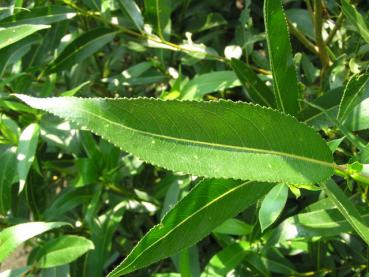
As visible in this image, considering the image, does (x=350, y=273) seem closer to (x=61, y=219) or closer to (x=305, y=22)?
(x=305, y=22)

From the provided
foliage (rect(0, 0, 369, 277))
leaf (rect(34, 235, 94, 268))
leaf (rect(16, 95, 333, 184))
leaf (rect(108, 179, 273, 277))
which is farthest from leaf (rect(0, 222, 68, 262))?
leaf (rect(16, 95, 333, 184))

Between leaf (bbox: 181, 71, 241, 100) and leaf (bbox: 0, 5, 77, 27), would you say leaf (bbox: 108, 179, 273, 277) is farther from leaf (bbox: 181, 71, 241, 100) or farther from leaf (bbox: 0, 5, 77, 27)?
leaf (bbox: 0, 5, 77, 27)

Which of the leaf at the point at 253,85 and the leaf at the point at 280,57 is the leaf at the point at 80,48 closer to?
the leaf at the point at 253,85

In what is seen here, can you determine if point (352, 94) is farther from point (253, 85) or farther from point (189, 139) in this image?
point (189, 139)

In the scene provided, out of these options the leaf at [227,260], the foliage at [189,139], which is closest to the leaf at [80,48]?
the foliage at [189,139]

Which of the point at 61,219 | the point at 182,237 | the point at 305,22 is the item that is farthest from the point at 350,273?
the point at 182,237

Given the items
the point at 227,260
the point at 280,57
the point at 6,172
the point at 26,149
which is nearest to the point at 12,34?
the point at 26,149
